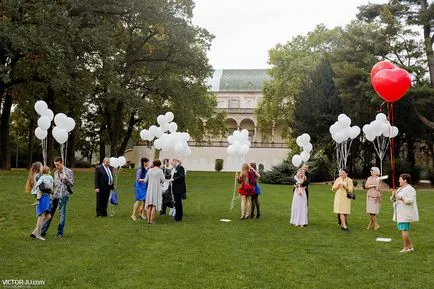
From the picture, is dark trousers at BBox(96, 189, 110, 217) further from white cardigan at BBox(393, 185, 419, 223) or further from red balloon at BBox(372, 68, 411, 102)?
white cardigan at BBox(393, 185, 419, 223)

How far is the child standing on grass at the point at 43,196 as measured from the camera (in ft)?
33.7

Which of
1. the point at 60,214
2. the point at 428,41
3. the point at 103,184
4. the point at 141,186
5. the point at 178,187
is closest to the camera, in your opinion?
the point at 60,214

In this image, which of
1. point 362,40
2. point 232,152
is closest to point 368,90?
point 362,40

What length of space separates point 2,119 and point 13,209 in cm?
2070

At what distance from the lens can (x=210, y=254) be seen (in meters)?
9.28

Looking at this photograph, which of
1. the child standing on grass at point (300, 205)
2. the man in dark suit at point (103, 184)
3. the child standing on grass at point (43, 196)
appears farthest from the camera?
the man in dark suit at point (103, 184)

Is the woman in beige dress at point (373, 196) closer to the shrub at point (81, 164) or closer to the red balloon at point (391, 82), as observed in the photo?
the red balloon at point (391, 82)

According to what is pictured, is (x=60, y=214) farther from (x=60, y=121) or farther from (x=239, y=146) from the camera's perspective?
(x=239, y=146)

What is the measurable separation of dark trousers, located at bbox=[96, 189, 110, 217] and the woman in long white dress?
1670mm

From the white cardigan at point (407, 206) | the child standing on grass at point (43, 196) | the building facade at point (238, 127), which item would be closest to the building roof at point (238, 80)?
the building facade at point (238, 127)

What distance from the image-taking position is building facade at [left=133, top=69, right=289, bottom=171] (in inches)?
2756

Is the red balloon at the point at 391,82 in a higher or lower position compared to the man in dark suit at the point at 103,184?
higher

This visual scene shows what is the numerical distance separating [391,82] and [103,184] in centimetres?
846

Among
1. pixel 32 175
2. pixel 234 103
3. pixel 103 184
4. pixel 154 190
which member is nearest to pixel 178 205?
pixel 154 190
